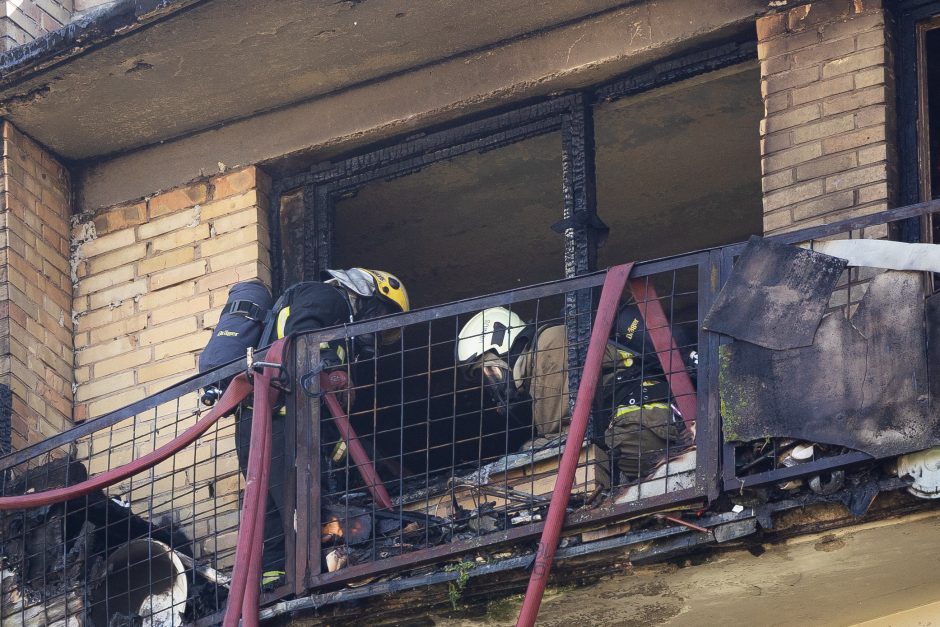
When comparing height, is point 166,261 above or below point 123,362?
above

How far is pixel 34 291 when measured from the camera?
28.6 feet

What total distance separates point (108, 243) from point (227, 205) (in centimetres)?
70

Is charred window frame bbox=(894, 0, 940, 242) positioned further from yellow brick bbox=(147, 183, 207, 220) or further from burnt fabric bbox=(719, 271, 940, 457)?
yellow brick bbox=(147, 183, 207, 220)

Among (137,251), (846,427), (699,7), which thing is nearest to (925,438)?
(846,427)

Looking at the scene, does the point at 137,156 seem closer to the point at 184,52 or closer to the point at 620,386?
the point at 184,52

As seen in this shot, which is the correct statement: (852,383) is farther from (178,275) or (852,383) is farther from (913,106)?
(178,275)

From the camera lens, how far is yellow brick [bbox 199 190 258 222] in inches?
342

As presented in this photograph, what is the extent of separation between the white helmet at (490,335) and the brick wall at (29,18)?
2626 mm

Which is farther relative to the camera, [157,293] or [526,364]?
[157,293]

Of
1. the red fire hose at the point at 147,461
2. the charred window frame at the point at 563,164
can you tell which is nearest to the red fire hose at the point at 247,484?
the red fire hose at the point at 147,461

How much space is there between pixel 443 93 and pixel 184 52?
1.20 meters

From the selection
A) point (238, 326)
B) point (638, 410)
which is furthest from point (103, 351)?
point (638, 410)

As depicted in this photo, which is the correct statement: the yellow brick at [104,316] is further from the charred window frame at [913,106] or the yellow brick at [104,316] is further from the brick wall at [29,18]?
the charred window frame at [913,106]

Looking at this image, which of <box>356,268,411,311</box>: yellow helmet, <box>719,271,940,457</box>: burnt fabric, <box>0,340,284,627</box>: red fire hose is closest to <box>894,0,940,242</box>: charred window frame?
<box>719,271,940,457</box>: burnt fabric
